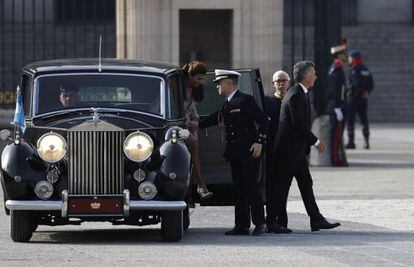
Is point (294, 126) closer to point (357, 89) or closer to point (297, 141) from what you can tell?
point (297, 141)

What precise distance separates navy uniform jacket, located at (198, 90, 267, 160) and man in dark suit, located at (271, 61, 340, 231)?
35 centimetres

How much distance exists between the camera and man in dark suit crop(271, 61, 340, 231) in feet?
47.6

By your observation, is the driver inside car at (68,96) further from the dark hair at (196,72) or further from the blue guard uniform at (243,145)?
the blue guard uniform at (243,145)

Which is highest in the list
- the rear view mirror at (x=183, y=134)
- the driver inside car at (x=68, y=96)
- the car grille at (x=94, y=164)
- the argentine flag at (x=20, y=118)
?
the driver inside car at (x=68, y=96)

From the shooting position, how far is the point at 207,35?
25.1m

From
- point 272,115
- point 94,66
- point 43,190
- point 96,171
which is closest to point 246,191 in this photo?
point 272,115

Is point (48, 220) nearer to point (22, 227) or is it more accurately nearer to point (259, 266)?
point (22, 227)

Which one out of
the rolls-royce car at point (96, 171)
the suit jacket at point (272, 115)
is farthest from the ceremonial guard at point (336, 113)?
the rolls-royce car at point (96, 171)

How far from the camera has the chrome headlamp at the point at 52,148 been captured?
1352 centimetres

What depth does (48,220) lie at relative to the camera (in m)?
13.9

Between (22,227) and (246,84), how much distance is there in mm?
2974

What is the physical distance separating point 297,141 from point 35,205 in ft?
9.34

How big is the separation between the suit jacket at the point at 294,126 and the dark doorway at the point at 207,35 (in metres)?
9.97

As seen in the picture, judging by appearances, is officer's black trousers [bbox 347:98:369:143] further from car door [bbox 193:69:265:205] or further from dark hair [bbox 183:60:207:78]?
dark hair [bbox 183:60:207:78]
